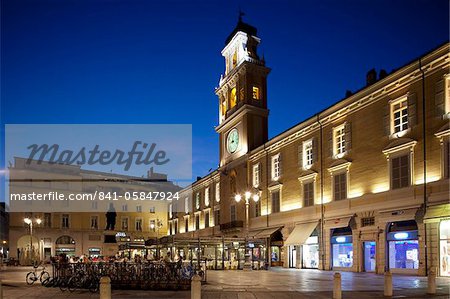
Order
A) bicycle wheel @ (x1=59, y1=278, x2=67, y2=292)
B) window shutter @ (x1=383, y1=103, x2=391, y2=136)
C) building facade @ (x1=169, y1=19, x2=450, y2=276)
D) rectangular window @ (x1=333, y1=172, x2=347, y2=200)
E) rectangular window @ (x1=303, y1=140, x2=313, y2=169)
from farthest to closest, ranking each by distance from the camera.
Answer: rectangular window @ (x1=303, y1=140, x2=313, y2=169)
rectangular window @ (x1=333, y1=172, x2=347, y2=200)
window shutter @ (x1=383, y1=103, x2=391, y2=136)
building facade @ (x1=169, y1=19, x2=450, y2=276)
bicycle wheel @ (x1=59, y1=278, x2=67, y2=292)

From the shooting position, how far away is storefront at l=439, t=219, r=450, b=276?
27.9 meters

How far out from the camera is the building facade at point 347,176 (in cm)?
2914

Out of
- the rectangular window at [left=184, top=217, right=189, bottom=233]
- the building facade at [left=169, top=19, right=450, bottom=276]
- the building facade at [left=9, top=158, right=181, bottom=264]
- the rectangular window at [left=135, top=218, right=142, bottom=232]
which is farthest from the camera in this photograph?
the rectangular window at [left=135, top=218, right=142, bottom=232]

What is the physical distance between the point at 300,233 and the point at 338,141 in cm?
829

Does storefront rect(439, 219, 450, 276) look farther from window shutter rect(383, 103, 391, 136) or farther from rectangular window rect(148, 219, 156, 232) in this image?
rectangular window rect(148, 219, 156, 232)

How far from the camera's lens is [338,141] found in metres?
38.8

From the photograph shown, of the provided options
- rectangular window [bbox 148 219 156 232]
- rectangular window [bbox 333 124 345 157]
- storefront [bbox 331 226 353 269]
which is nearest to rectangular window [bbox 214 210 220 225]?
storefront [bbox 331 226 353 269]

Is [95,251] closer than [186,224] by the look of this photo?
No

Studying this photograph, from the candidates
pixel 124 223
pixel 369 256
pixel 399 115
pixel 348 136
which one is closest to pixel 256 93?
pixel 348 136

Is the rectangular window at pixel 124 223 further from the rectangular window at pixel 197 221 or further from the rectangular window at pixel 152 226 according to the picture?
the rectangular window at pixel 197 221

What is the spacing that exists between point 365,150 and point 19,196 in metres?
61.7

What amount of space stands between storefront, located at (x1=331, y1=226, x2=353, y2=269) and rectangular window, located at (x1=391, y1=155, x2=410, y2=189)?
617 centimetres

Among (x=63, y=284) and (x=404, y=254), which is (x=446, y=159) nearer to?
(x=404, y=254)

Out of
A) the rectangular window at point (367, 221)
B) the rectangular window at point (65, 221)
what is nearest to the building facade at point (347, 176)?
the rectangular window at point (367, 221)
